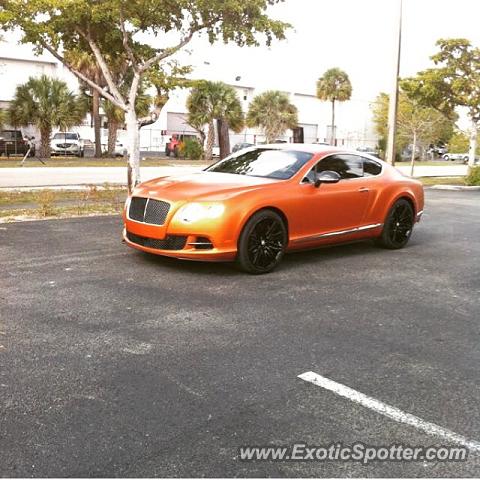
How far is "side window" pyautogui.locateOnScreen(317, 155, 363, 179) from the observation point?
8.00 m

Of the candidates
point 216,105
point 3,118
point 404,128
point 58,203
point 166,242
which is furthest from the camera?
point 404,128

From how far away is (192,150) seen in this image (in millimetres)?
46219

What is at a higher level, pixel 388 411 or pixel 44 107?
pixel 44 107

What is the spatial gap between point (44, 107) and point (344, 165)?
1263 inches

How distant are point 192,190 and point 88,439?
166 inches

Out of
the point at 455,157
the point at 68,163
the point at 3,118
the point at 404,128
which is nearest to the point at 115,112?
the point at 3,118

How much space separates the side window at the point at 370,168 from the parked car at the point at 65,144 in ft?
115

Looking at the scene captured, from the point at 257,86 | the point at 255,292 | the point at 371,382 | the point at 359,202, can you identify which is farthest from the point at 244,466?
the point at 257,86

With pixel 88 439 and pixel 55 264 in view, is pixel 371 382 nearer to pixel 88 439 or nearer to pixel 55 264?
pixel 88 439

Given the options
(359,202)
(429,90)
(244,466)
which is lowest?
(244,466)

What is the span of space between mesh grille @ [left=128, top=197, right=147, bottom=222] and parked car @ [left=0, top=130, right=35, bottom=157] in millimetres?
31014

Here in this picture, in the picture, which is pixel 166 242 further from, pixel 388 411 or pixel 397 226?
pixel 388 411

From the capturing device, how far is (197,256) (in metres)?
6.78

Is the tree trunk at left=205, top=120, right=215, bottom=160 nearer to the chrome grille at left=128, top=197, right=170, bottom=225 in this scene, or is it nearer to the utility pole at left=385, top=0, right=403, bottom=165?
the utility pole at left=385, top=0, right=403, bottom=165
